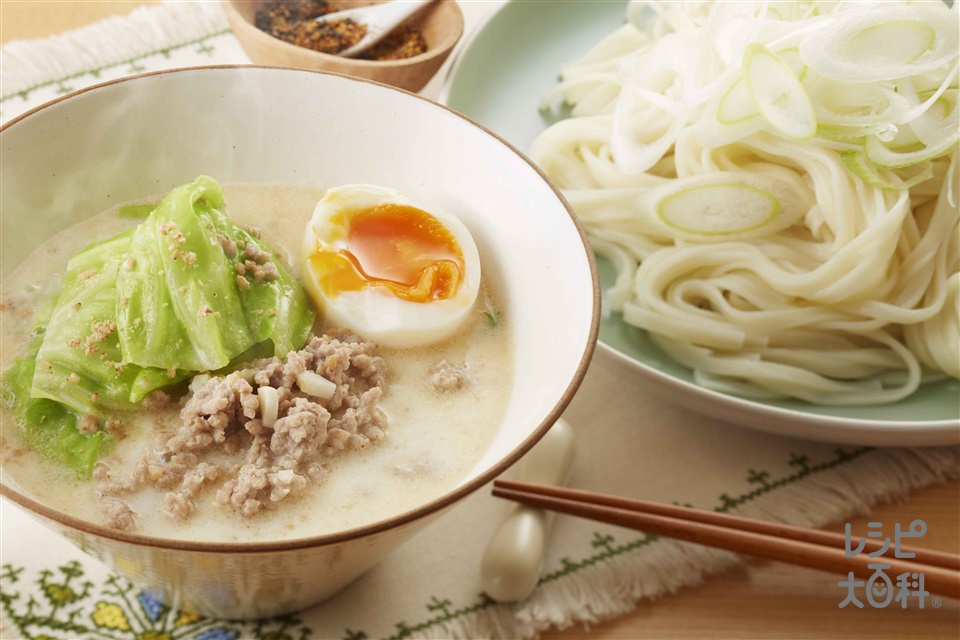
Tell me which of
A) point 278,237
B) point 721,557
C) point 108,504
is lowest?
point 108,504

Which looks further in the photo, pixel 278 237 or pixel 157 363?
pixel 278 237

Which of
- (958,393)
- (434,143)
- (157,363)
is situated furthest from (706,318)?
(157,363)

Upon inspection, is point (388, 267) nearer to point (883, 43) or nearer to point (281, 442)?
point (281, 442)

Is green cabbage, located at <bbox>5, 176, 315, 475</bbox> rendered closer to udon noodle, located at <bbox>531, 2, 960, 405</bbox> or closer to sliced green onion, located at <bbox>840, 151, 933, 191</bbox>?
udon noodle, located at <bbox>531, 2, 960, 405</bbox>

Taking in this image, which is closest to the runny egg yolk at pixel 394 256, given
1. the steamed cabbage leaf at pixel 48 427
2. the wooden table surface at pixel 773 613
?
the steamed cabbage leaf at pixel 48 427

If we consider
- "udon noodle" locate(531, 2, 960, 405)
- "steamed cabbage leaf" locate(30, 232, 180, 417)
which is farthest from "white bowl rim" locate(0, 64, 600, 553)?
"udon noodle" locate(531, 2, 960, 405)

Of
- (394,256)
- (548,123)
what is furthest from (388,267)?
(548,123)

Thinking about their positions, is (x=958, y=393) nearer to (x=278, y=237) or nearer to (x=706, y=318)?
(x=706, y=318)
